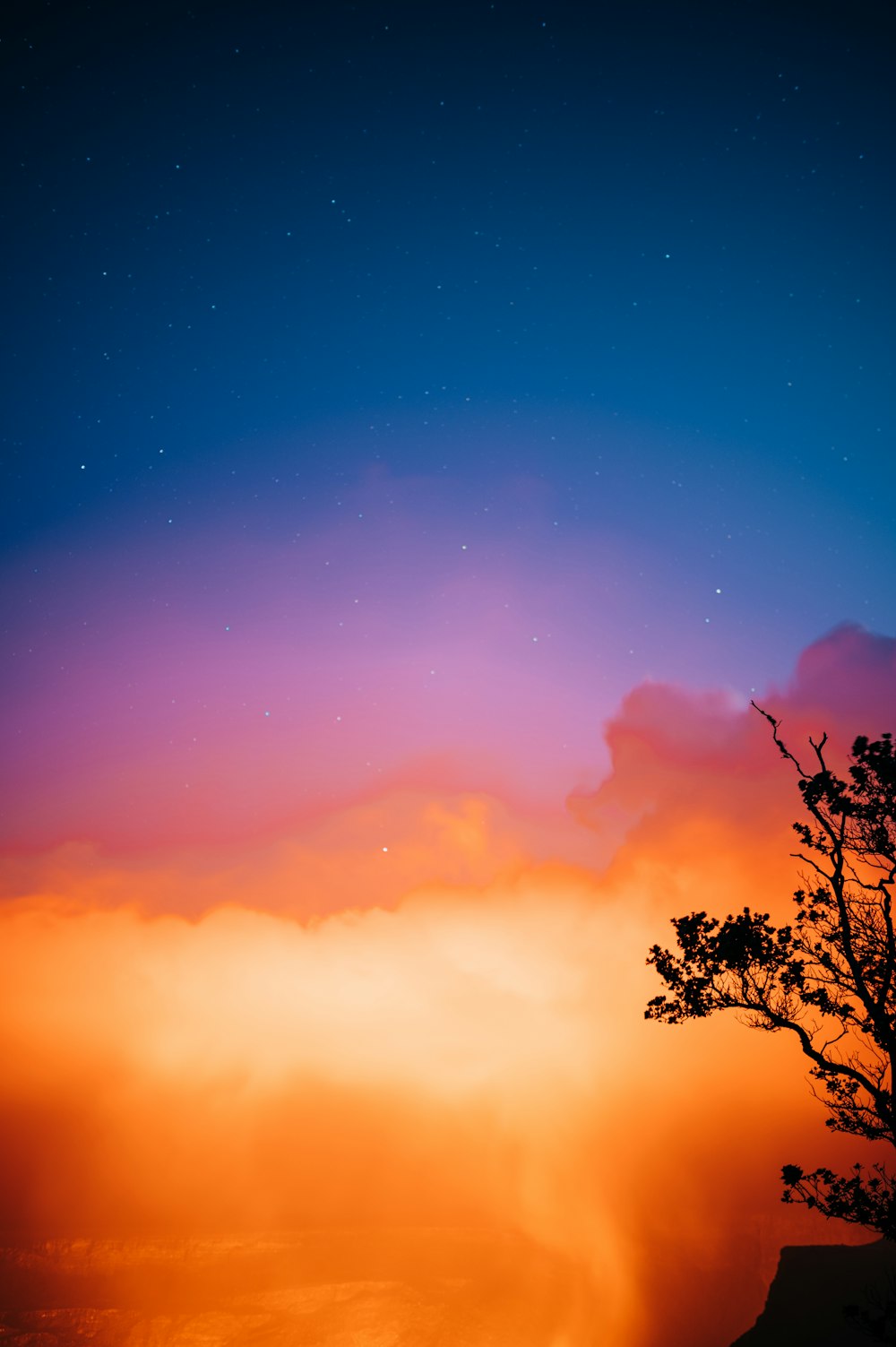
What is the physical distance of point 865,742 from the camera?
13.4 metres

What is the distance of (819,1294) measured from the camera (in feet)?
168

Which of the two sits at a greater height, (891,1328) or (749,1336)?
(891,1328)

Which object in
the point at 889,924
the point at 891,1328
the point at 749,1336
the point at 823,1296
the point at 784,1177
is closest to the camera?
the point at 891,1328

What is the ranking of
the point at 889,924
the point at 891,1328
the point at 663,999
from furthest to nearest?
the point at 663,999 → the point at 889,924 → the point at 891,1328

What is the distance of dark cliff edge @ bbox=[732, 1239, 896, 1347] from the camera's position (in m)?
42.0

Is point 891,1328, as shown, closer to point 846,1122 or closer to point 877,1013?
point 846,1122

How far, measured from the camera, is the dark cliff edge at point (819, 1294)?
4203 centimetres

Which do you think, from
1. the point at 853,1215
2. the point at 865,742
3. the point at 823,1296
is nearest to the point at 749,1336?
the point at 823,1296

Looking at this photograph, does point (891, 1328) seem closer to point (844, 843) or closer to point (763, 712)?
point (844, 843)

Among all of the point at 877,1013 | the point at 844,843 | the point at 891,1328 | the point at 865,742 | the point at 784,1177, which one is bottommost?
the point at 891,1328

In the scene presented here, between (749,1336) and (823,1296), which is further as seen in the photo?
(823,1296)

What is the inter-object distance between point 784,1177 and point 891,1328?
2.43m

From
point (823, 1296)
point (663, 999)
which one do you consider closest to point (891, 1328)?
point (663, 999)

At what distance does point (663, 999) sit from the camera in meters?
14.4
